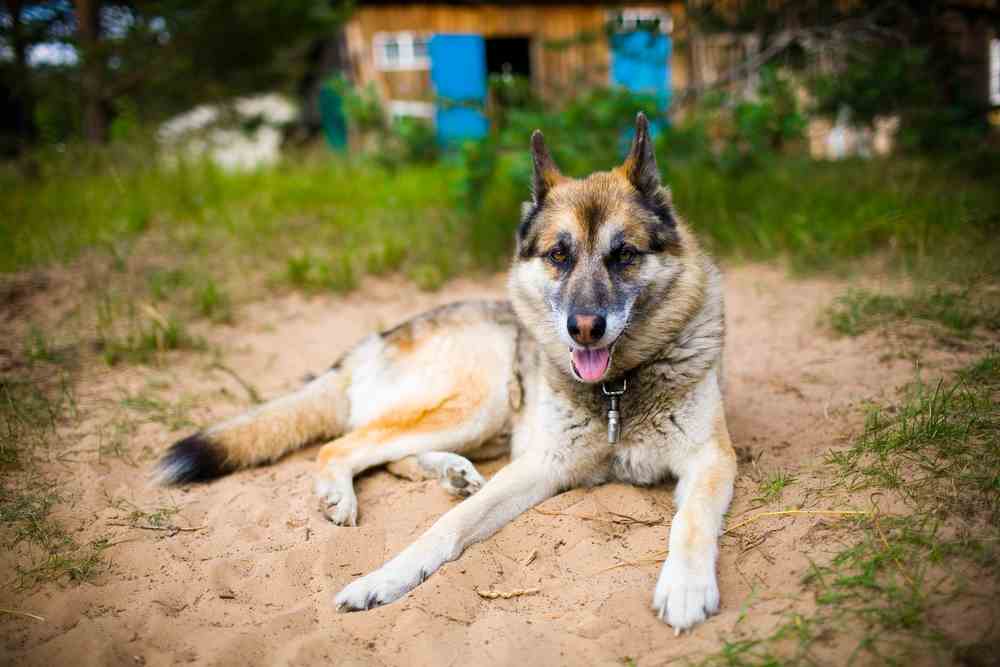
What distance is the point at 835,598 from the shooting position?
2082 millimetres

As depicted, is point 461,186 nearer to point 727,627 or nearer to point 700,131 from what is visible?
point 700,131

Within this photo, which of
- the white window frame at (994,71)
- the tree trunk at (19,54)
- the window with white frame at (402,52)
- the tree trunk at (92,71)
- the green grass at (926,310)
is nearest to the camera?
the green grass at (926,310)

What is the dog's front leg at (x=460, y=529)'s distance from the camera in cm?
248

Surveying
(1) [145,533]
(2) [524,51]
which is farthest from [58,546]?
(2) [524,51]

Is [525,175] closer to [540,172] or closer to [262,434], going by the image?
[540,172]

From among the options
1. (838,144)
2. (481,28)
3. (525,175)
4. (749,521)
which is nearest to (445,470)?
(749,521)

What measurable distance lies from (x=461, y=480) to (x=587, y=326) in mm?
1058

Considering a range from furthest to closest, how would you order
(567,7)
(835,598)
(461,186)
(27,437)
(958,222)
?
(567,7) < (461,186) < (958,222) < (27,437) < (835,598)

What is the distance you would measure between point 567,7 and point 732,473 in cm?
1364

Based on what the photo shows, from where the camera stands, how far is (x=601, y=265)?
2975 millimetres

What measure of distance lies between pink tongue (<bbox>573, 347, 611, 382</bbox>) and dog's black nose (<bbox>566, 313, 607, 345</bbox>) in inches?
5.4

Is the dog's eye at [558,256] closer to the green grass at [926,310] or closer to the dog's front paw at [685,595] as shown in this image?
the dog's front paw at [685,595]

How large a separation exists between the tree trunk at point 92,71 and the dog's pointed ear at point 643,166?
8355 mm

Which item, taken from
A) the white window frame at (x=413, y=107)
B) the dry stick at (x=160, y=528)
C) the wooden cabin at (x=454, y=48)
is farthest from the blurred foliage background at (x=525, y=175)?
the white window frame at (x=413, y=107)
